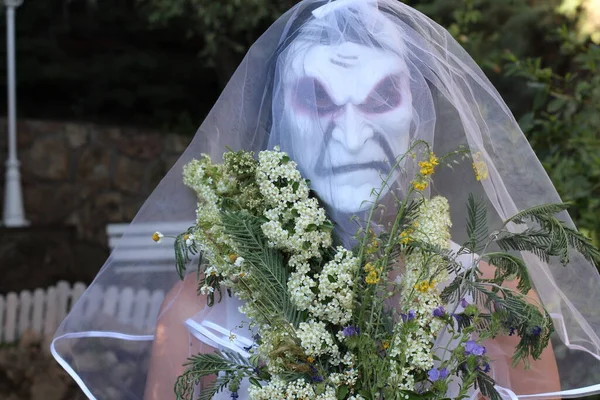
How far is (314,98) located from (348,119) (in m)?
0.09

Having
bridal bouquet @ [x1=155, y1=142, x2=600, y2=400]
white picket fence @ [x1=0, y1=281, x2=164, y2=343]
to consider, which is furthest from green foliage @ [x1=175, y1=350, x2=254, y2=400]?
white picket fence @ [x1=0, y1=281, x2=164, y2=343]

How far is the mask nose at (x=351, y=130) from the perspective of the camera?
5.43 feet

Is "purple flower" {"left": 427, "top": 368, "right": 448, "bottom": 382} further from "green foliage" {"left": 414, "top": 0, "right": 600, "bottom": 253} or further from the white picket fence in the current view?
the white picket fence

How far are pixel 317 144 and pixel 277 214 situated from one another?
0.21m

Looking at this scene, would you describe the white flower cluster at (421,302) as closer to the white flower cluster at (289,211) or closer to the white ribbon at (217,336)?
the white flower cluster at (289,211)

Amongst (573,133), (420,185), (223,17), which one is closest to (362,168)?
(420,185)

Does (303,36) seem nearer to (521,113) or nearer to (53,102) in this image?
(521,113)

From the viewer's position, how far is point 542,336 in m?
1.52

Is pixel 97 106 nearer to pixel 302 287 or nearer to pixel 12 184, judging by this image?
pixel 12 184

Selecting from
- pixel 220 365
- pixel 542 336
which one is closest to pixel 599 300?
pixel 542 336

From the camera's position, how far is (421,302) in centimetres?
149

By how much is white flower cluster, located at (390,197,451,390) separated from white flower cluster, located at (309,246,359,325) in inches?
4.0

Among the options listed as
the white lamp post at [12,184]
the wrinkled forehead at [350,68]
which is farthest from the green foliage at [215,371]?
the white lamp post at [12,184]

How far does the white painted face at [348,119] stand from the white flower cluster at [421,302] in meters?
0.14
